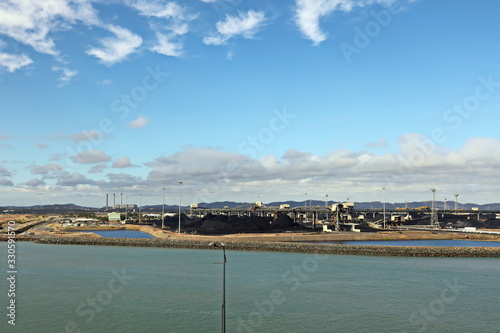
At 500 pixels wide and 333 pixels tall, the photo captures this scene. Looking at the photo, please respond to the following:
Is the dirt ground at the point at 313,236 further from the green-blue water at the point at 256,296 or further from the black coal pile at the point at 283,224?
the green-blue water at the point at 256,296

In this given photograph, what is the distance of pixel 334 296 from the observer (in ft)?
131

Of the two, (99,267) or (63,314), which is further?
(99,267)

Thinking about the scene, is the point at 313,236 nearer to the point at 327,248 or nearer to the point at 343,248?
the point at 327,248

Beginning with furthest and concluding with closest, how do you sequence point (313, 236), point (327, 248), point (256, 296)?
point (313, 236)
point (327, 248)
point (256, 296)

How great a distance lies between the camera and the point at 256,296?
3984 cm

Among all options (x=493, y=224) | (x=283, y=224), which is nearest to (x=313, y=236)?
(x=283, y=224)

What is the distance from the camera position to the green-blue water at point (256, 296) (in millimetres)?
30798

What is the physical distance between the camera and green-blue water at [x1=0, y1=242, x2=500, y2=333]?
30798mm

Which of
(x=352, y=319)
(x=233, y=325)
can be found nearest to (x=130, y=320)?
(x=233, y=325)

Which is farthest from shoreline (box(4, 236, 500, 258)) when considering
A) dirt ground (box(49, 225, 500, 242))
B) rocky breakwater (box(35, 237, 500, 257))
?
dirt ground (box(49, 225, 500, 242))

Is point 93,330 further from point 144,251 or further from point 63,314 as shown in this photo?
point 144,251

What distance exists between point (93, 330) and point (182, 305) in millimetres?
8774

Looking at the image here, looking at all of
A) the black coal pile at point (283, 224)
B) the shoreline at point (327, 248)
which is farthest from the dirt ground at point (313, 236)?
the black coal pile at point (283, 224)

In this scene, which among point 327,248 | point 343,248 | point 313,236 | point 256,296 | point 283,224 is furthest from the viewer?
point 283,224
